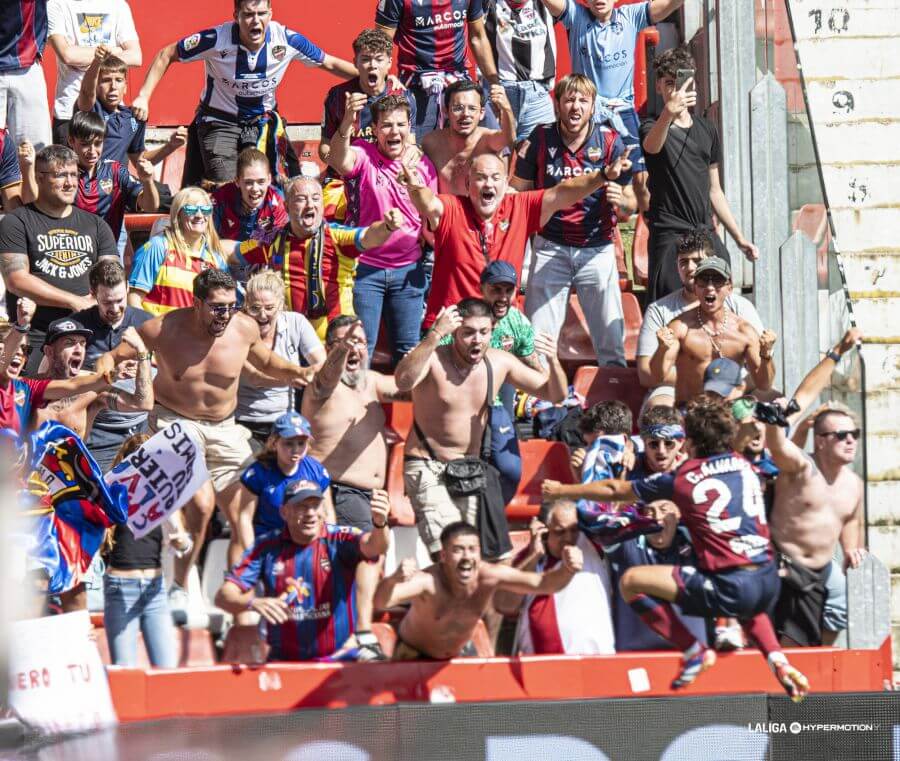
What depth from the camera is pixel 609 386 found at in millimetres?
8914

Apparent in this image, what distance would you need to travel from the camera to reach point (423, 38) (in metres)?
10.4

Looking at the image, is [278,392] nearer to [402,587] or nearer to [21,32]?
[402,587]

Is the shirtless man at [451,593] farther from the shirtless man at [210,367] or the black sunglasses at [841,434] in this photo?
the black sunglasses at [841,434]

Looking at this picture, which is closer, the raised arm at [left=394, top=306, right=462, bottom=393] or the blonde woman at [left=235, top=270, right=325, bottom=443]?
the raised arm at [left=394, top=306, right=462, bottom=393]

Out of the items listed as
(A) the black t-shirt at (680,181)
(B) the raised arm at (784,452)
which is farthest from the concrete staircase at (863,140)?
(B) the raised arm at (784,452)

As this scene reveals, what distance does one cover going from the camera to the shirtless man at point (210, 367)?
802 centimetres

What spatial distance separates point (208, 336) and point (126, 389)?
0.52 meters

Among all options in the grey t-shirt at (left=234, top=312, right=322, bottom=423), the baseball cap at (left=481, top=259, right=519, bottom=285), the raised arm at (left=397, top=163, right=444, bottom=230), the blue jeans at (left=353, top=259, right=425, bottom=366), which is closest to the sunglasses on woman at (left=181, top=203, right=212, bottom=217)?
the grey t-shirt at (left=234, top=312, right=322, bottom=423)

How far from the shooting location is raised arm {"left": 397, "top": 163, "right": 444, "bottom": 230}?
8516 millimetres

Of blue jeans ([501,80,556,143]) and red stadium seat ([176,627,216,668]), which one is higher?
blue jeans ([501,80,556,143])

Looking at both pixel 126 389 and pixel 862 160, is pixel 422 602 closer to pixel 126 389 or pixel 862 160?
pixel 126 389

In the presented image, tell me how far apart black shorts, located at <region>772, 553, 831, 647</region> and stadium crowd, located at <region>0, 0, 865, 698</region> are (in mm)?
12

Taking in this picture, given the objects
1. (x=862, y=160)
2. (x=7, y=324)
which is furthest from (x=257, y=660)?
(x=862, y=160)

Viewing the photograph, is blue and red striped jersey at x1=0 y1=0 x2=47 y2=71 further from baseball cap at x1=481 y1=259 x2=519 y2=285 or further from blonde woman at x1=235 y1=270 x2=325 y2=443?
baseball cap at x1=481 y1=259 x2=519 y2=285
